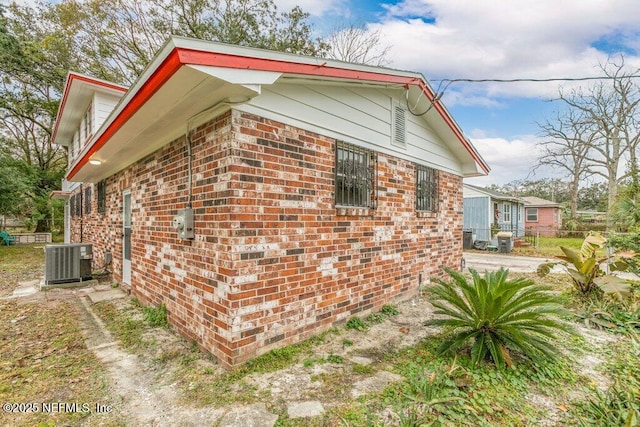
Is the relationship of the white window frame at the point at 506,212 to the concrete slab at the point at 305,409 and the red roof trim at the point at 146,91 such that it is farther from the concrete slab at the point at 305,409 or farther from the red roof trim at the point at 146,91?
the red roof trim at the point at 146,91

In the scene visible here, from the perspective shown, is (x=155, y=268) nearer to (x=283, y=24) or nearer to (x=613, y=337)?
(x=613, y=337)

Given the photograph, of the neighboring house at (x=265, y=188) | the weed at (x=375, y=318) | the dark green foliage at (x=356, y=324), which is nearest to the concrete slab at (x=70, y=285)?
the neighboring house at (x=265, y=188)

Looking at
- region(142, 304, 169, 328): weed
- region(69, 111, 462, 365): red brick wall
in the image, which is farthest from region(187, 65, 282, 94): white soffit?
region(142, 304, 169, 328): weed

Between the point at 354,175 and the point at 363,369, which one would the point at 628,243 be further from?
the point at 363,369

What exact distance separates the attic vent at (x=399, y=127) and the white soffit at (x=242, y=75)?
2863 millimetres

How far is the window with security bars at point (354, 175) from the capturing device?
13.5ft

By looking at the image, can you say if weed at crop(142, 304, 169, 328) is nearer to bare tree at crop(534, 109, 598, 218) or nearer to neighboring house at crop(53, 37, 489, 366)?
neighboring house at crop(53, 37, 489, 366)

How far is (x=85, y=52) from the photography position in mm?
13797

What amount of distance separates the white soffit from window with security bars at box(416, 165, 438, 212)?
3882mm

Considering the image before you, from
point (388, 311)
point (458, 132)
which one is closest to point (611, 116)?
point (458, 132)

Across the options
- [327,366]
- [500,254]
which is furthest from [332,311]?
[500,254]

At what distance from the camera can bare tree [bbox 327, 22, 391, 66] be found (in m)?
15.5

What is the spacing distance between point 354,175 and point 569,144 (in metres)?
25.6

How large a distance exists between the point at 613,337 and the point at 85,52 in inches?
776
